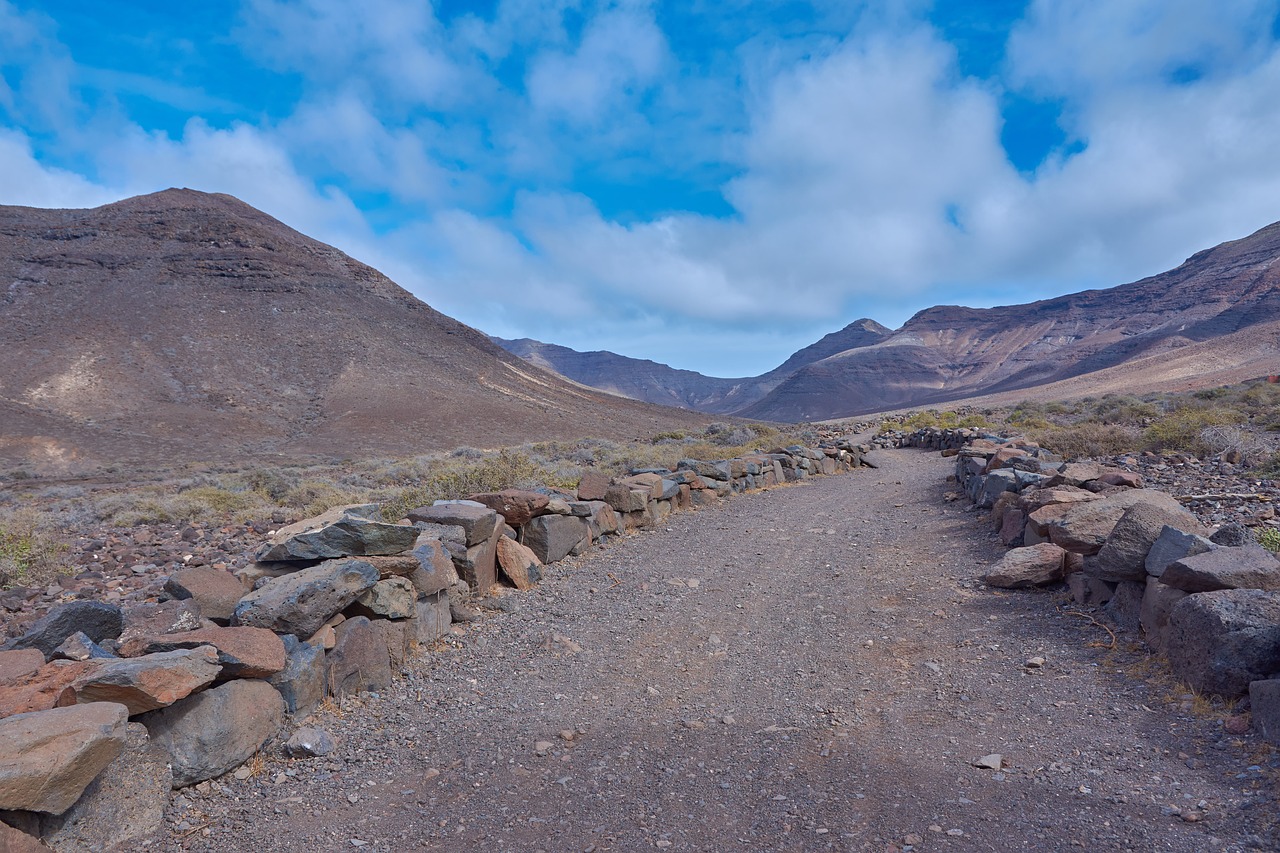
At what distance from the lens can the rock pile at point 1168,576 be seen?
411 cm

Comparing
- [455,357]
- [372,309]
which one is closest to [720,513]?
[455,357]

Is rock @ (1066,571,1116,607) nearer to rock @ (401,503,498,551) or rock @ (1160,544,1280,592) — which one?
rock @ (1160,544,1280,592)

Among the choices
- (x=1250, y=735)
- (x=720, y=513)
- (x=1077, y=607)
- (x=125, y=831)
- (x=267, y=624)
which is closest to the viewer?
(x=125, y=831)

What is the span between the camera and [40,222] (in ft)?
238

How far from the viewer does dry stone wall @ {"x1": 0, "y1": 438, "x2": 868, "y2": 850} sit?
324 cm

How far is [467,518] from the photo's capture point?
7.32 metres

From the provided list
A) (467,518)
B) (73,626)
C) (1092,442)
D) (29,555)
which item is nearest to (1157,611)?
(467,518)

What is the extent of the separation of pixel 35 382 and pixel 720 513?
56.9 metres

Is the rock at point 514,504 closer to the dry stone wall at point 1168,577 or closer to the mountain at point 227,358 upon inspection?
the dry stone wall at point 1168,577

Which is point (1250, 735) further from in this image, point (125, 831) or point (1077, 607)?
point (125, 831)

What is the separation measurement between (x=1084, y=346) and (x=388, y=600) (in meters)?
140

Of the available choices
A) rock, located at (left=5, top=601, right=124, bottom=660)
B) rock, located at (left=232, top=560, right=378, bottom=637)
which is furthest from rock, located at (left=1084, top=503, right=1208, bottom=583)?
rock, located at (left=5, top=601, right=124, bottom=660)

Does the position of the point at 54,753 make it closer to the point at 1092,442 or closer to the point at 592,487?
the point at 592,487

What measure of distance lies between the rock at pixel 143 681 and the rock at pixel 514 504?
4.62m
